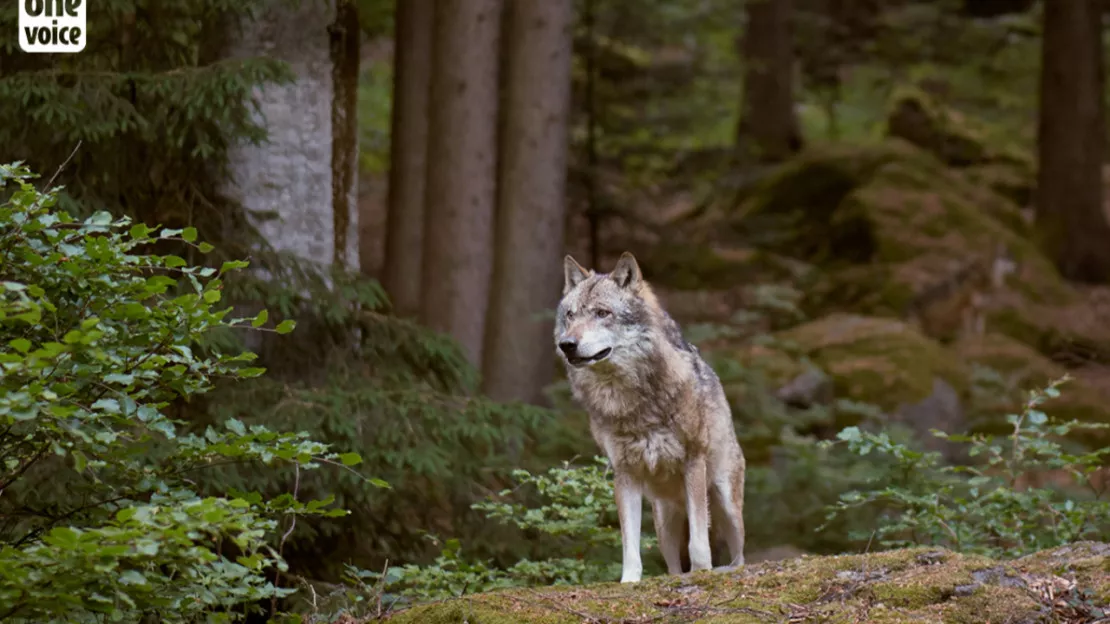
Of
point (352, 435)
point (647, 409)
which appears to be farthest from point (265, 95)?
point (647, 409)

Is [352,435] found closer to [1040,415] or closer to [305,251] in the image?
[305,251]

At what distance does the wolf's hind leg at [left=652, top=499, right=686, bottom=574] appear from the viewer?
20.8ft

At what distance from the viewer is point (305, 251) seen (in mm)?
8359

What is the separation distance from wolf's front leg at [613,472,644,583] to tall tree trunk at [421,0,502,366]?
628 centimetres

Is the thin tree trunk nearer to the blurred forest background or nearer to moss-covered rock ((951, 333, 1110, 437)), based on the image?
the blurred forest background

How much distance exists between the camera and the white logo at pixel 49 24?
725cm

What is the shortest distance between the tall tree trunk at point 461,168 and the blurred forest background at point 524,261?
3 centimetres

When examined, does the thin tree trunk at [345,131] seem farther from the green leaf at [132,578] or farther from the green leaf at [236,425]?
the green leaf at [132,578]

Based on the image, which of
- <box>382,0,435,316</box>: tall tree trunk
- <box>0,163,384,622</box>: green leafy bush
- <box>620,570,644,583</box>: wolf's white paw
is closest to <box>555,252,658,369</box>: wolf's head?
<box>620,570,644,583</box>: wolf's white paw

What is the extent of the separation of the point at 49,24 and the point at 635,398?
181 inches

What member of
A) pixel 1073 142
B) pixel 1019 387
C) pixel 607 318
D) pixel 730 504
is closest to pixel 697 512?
pixel 730 504

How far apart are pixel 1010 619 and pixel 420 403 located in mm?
4295

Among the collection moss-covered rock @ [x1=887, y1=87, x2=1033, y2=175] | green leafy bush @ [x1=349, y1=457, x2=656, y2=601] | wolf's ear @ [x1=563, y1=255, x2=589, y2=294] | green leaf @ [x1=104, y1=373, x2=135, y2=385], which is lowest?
green leafy bush @ [x1=349, y1=457, x2=656, y2=601]

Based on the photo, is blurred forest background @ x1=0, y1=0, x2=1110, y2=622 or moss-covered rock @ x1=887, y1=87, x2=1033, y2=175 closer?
blurred forest background @ x1=0, y1=0, x2=1110, y2=622
